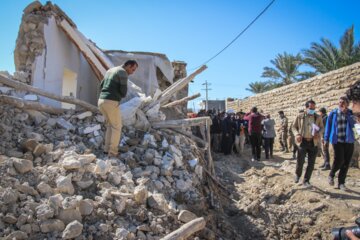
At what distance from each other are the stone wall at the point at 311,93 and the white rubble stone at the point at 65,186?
7764mm

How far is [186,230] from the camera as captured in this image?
313 centimetres

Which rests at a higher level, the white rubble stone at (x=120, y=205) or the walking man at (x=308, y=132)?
the walking man at (x=308, y=132)

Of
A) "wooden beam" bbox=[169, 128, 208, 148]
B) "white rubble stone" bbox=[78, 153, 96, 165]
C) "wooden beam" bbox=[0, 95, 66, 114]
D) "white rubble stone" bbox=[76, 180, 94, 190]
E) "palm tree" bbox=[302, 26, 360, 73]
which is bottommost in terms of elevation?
"white rubble stone" bbox=[76, 180, 94, 190]

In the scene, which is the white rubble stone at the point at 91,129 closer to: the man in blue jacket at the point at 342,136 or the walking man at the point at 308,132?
the walking man at the point at 308,132

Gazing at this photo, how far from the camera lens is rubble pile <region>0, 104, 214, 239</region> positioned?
2711mm

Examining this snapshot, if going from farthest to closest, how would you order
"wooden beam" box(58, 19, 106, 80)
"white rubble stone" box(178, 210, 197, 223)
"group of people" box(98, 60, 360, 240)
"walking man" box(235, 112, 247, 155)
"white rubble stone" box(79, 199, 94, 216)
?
"walking man" box(235, 112, 247, 155) → "wooden beam" box(58, 19, 106, 80) → "group of people" box(98, 60, 360, 240) → "white rubble stone" box(178, 210, 197, 223) → "white rubble stone" box(79, 199, 94, 216)

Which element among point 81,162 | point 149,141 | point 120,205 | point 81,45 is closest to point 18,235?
point 120,205

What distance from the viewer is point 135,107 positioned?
534 centimetres

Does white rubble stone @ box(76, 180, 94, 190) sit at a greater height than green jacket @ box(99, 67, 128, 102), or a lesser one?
lesser

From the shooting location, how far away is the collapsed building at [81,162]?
9.25ft

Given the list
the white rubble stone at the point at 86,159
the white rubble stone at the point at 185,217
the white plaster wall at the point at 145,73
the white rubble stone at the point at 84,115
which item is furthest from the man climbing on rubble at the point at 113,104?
the white plaster wall at the point at 145,73

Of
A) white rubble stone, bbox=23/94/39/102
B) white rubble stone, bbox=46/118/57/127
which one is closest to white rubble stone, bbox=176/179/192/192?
white rubble stone, bbox=46/118/57/127

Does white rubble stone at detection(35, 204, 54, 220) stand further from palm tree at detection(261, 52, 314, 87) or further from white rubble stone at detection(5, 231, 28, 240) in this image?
palm tree at detection(261, 52, 314, 87)

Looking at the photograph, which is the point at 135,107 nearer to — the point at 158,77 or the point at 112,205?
the point at 112,205
